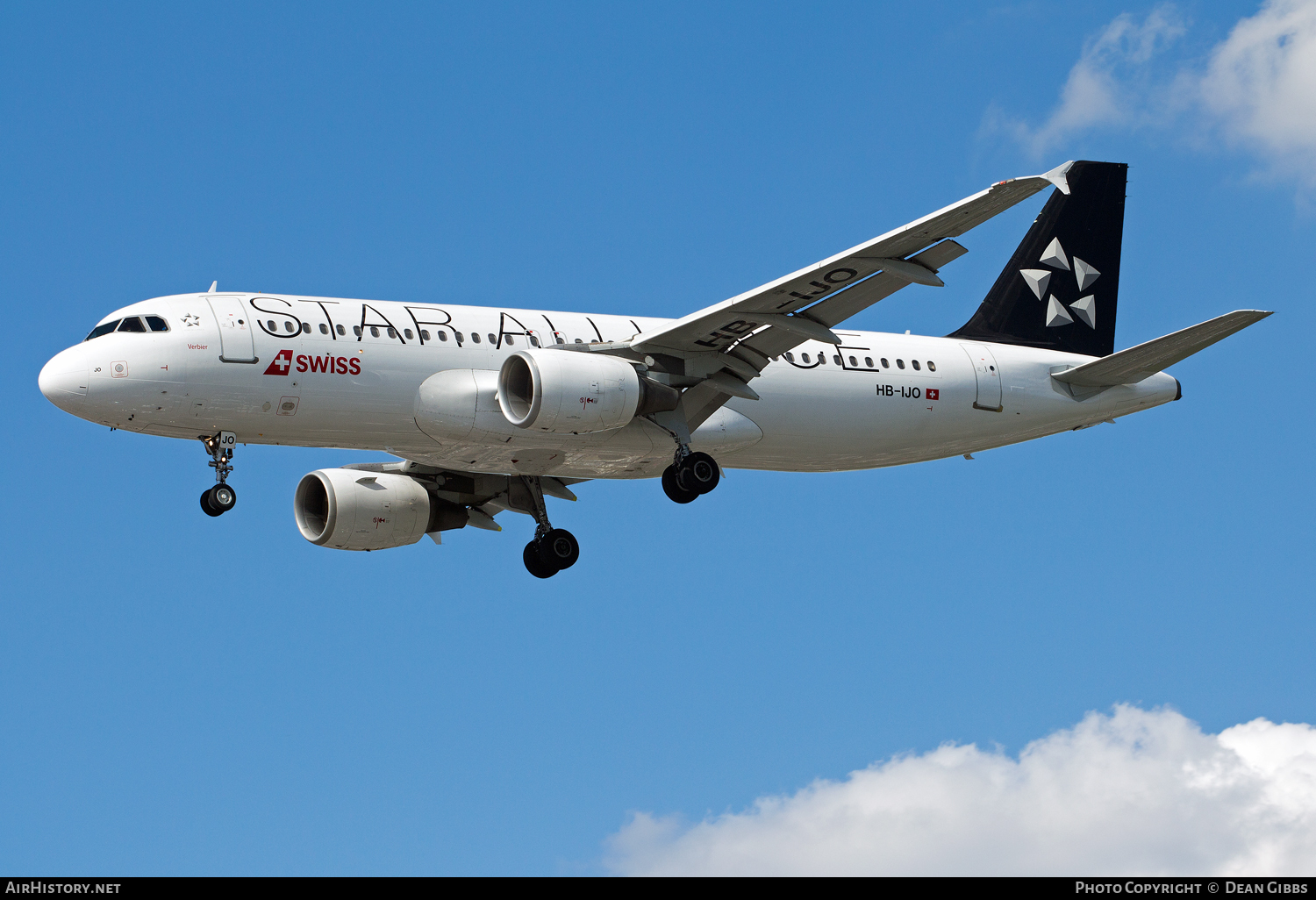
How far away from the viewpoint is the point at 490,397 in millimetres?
29594

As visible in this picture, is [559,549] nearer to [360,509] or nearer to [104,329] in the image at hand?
[360,509]

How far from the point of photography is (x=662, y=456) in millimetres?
31672

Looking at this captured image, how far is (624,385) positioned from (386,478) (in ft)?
25.7

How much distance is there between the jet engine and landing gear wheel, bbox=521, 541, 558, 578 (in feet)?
20.3

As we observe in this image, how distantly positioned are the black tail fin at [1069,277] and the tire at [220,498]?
1668 centimetres

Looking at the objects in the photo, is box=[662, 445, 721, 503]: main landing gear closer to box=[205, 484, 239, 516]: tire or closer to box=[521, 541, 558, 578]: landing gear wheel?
box=[521, 541, 558, 578]: landing gear wheel

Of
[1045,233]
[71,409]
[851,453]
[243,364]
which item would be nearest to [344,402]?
[243,364]

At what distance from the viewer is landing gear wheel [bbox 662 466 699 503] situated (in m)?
31.1

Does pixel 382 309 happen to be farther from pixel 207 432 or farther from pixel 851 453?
pixel 851 453

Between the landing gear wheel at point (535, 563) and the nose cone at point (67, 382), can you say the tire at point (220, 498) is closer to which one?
the nose cone at point (67, 382)

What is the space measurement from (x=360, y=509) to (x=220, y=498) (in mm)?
5459

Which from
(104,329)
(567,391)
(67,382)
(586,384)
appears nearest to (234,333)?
(104,329)
